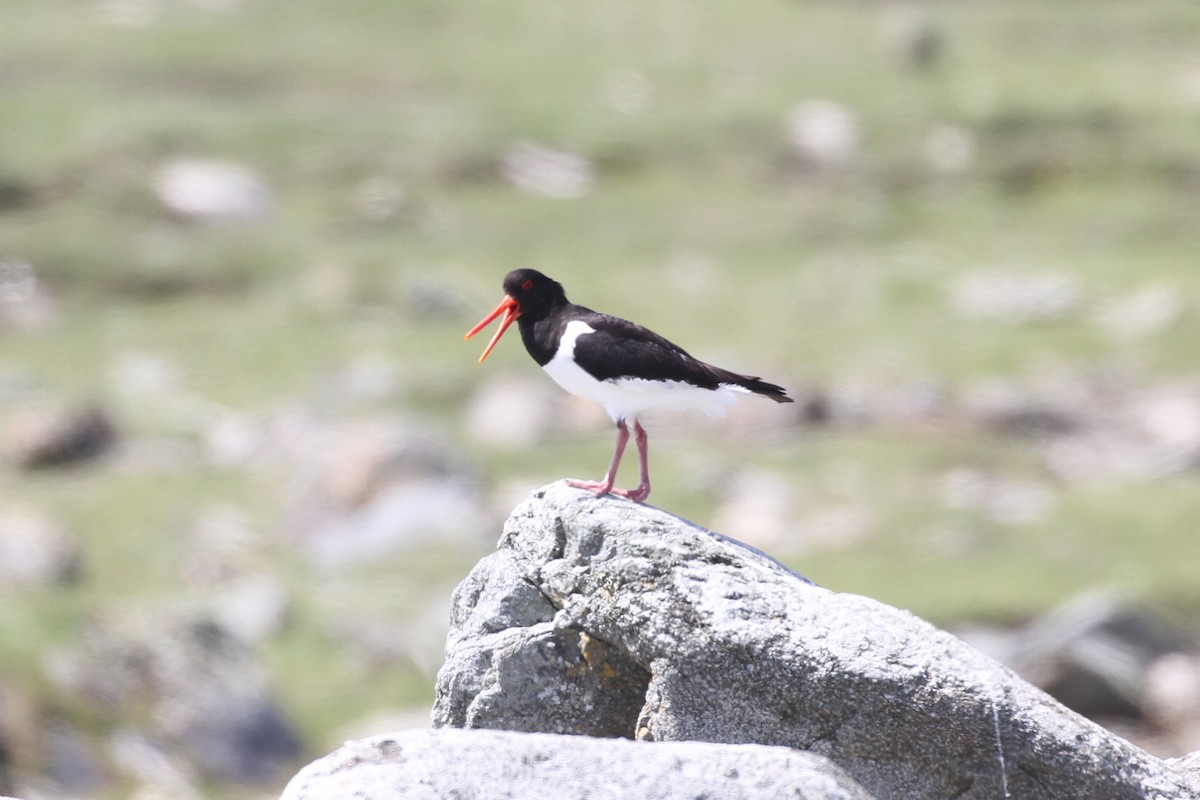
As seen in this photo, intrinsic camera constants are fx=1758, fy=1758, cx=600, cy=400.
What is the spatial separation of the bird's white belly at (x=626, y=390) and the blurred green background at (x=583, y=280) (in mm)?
14400

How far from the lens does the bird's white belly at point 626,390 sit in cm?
1302

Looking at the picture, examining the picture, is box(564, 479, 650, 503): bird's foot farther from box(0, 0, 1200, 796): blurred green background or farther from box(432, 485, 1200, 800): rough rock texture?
box(0, 0, 1200, 796): blurred green background

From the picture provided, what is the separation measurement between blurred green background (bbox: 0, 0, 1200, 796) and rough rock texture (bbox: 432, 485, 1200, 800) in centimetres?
1466

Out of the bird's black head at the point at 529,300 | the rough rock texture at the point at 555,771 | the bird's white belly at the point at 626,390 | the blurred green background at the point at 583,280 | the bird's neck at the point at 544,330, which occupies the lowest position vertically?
the rough rock texture at the point at 555,771

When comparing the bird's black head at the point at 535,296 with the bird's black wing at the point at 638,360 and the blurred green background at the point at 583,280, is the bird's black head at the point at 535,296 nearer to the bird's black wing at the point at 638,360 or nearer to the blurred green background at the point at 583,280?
the bird's black wing at the point at 638,360

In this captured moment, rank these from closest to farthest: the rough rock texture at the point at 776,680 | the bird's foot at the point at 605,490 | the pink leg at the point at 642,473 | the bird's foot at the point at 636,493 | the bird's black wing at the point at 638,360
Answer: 1. the rough rock texture at the point at 776,680
2. the bird's foot at the point at 605,490
3. the bird's foot at the point at 636,493
4. the pink leg at the point at 642,473
5. the bird's black wing at the point at 638,360

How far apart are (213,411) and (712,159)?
70.9 ft

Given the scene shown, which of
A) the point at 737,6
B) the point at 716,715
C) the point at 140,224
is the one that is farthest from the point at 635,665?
the point at 737,6

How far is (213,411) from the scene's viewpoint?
40250mm

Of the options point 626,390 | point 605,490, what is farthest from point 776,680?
point 626,390

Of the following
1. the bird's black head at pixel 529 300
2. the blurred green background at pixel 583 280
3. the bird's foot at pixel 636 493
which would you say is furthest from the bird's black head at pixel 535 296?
the blurred green background at pixel 583 280

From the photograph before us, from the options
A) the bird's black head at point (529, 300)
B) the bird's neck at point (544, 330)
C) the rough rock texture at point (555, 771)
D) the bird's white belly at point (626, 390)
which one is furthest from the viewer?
the bird's black head at point (529, 300)

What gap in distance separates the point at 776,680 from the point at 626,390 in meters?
2.79

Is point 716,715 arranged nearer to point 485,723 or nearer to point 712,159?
point 485,723
